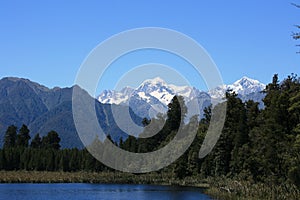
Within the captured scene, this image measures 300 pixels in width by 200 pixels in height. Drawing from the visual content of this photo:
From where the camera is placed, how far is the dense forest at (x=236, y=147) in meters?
61.7

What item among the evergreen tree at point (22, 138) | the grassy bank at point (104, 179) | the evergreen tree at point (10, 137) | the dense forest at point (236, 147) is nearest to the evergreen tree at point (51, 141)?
the dense forest at point (236, 147)

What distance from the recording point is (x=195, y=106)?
170 metres

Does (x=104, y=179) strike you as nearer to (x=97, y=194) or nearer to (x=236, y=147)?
(x=236, y=147)

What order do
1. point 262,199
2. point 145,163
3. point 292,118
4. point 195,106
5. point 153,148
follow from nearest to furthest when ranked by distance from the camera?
point 262,199 → point 292,118 → point 145,163 → point 153,148 → point 195,106

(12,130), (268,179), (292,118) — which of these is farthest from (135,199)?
(12,130)

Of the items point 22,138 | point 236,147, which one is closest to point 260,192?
point 236,147

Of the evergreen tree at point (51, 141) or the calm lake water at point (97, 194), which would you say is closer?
the calm lake water at point (97, 194)

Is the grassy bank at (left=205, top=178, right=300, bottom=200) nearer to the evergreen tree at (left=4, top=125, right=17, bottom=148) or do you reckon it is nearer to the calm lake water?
the calm lake water

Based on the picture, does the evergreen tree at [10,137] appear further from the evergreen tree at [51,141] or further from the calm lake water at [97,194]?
the calm lake water at [97,194]

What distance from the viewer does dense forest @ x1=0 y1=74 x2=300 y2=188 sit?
202 feet

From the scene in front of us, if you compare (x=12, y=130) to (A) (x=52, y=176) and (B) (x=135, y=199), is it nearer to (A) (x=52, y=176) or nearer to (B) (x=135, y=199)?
(A) (x=52, y=176)

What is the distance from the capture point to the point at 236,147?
87.4 meters

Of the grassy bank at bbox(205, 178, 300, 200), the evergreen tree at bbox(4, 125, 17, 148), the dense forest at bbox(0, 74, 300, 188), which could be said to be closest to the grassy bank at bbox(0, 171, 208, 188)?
the dense forest at bbox(0, 74, 300, 188)

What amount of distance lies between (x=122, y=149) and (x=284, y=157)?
87375 millimetres
